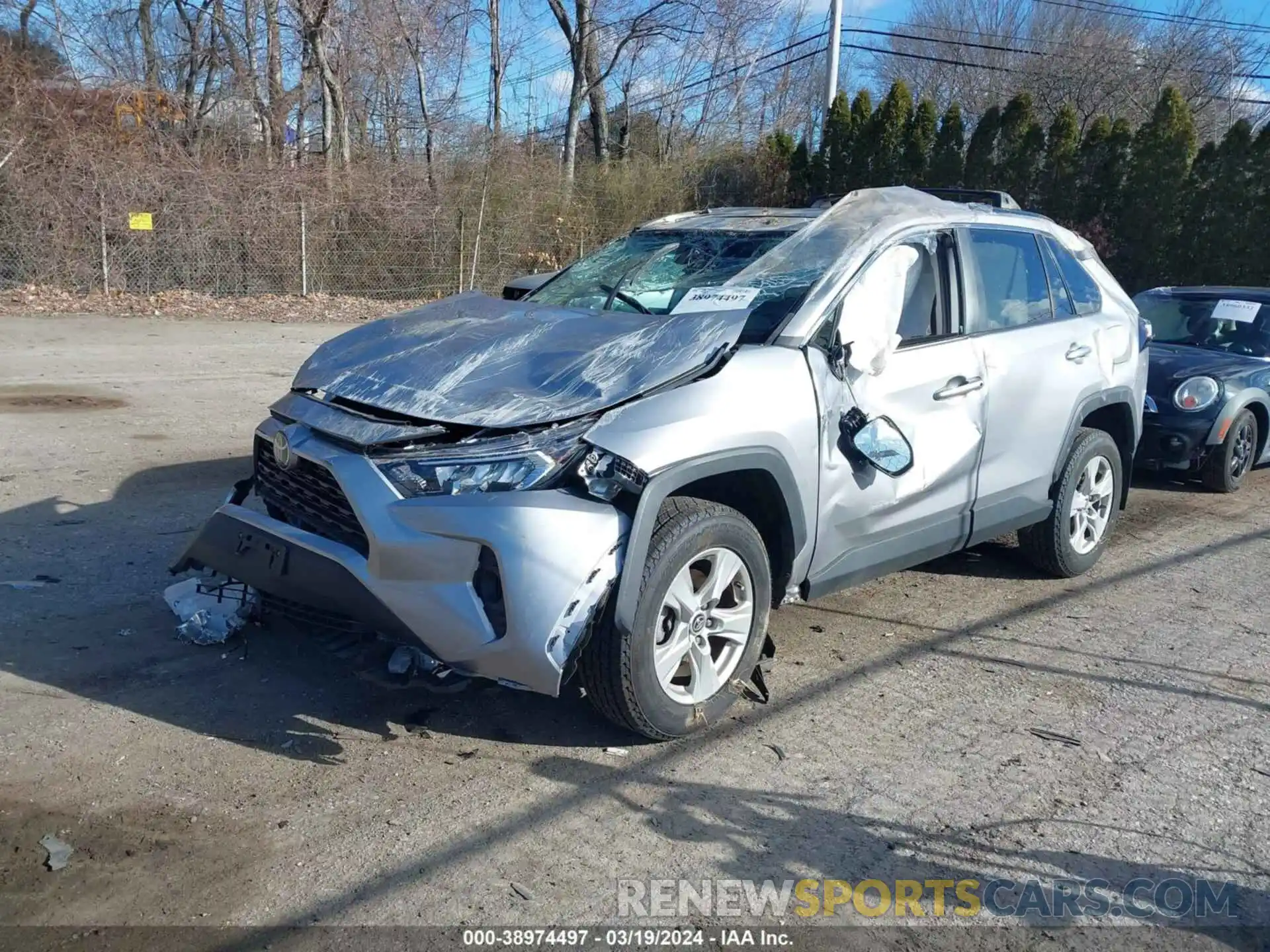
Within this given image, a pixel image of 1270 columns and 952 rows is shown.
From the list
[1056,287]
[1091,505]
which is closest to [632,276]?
[1056,287]

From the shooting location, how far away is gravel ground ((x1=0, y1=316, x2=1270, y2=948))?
126 inches

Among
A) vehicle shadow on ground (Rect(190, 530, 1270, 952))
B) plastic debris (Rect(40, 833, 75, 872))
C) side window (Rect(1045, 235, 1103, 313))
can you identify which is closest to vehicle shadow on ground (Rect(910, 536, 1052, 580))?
side window (Rect(1045, 235, 1103, 313))

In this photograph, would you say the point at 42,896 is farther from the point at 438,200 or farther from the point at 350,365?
the point at 438,200

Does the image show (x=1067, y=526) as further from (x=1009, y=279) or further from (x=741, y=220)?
(x=741, y=220)

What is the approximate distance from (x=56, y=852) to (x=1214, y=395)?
25.5 feet

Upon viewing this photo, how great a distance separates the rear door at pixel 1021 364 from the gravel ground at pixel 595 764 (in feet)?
1.95

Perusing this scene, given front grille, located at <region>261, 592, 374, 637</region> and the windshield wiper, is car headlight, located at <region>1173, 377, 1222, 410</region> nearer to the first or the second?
the windshield wiper

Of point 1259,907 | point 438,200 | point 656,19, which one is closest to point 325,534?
point 1259,907

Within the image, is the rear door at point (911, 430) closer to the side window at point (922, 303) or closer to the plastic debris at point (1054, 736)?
the side window at point (922, 303)

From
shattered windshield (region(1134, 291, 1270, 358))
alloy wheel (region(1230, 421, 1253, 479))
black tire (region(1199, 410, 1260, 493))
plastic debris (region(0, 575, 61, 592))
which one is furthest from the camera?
shattered windshield (region(1134, 291, 1270, 358))

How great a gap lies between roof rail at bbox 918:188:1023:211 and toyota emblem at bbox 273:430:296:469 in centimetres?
353

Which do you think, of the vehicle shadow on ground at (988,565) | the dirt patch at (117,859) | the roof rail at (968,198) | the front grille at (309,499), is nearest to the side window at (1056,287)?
the roof rail at (968,198)

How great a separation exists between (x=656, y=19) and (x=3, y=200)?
17.5 meters

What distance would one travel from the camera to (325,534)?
3.90 metres
